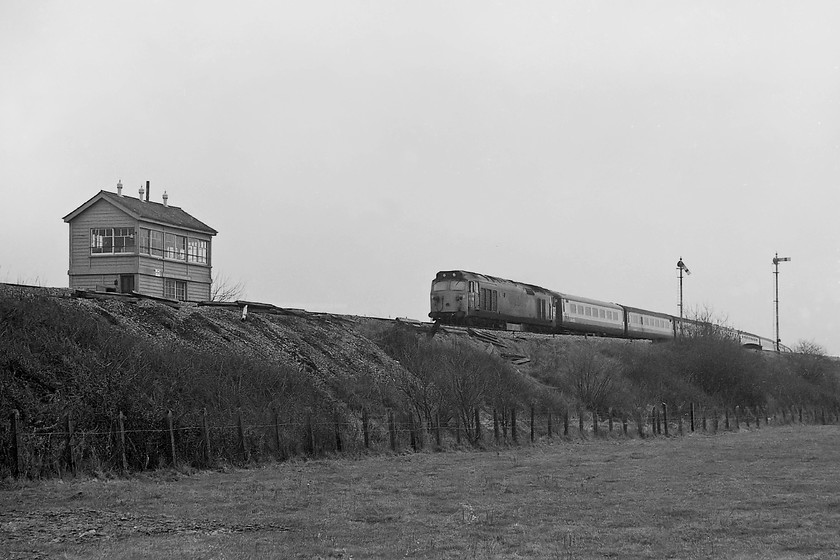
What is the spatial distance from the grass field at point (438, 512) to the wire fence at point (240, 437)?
87 centimetres

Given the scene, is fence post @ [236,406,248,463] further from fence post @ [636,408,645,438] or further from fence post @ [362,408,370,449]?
fence post @ [636,408,645,438]

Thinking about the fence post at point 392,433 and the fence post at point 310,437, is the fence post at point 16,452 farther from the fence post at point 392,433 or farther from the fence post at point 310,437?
the fence post at point 392,433

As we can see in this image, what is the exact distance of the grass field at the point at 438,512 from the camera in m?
13.9

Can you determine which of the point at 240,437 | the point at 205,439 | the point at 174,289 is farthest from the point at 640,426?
the point at 174,289

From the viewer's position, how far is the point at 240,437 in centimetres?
2497

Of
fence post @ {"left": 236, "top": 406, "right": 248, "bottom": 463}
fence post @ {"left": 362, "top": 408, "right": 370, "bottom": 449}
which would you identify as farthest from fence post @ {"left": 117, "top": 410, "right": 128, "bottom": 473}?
fence post @ {"left": 362, "top": 408, "right": 370, "bottom": 449}

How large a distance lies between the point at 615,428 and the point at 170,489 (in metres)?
26.6

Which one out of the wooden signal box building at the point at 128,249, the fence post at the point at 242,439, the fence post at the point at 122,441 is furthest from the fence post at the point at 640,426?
the fence post at the point at 122,441

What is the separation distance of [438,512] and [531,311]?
44580mm

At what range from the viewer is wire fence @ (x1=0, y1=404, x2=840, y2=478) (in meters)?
21.0

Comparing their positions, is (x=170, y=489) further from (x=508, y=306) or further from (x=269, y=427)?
(x=508, y=306)

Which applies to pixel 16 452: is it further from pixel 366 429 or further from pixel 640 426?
pixel 640 426

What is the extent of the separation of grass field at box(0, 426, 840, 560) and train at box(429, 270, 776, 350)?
24.6 meters

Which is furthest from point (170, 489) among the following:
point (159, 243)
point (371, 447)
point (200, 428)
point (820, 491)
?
point (159, 243)
